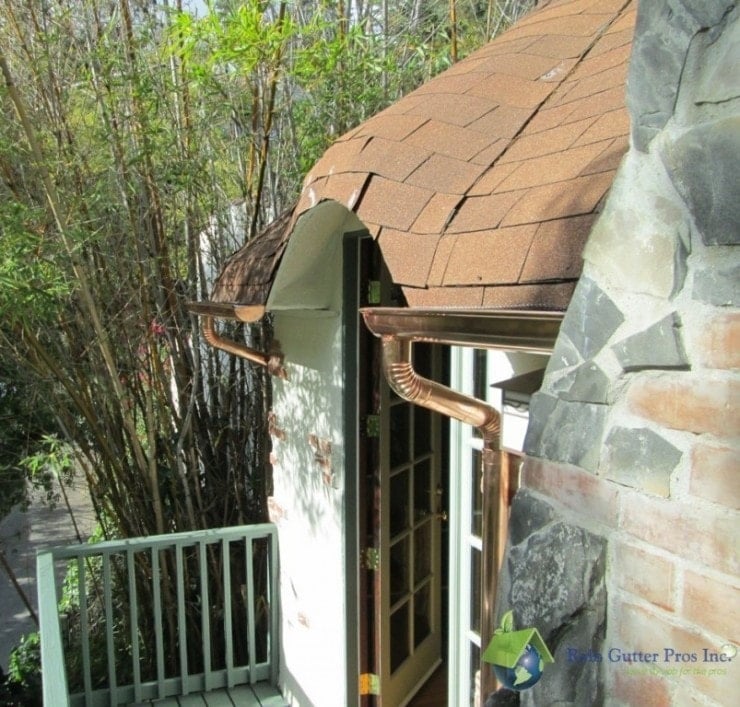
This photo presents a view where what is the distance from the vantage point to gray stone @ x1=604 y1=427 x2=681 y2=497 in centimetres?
121

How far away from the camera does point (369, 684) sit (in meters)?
3.58

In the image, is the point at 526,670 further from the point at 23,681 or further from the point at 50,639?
the point at 23,681

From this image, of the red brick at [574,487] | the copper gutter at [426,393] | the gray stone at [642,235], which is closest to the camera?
the gray stone at [642,235]

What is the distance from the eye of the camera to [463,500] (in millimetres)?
3002

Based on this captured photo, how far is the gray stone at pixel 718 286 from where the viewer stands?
111 centimetres

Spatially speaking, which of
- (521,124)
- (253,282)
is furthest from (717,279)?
(253,282)

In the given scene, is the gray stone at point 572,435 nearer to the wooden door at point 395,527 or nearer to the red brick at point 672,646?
the red brick at point 672,646

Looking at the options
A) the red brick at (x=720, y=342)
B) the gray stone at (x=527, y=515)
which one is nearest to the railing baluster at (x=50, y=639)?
the gray stone at (x=527, y=515)

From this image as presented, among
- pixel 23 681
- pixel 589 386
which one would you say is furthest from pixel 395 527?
pixel 23 681

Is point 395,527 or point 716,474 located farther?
point 395,527

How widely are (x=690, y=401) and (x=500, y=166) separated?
50.2 inches

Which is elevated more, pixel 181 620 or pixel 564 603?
pixel 564 603

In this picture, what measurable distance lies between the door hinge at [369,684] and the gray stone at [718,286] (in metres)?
2.91

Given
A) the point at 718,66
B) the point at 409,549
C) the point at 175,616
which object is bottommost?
the point at 175,616
